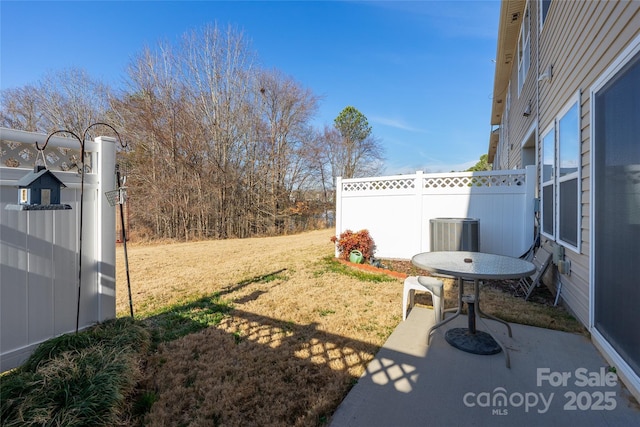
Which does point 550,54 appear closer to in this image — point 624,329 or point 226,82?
point 624,329

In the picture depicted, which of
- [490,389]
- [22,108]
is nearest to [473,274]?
[490,389]

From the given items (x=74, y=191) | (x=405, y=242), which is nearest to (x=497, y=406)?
(x=74, y=191)

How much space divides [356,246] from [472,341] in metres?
3.40

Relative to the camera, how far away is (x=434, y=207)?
5527 millimetres

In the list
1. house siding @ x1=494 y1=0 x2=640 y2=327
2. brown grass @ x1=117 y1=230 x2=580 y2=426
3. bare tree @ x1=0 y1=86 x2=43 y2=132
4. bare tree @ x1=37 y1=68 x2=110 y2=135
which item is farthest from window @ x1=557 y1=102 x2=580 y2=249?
bare tree @ x1=0 y1=86 x2=43 y2=132

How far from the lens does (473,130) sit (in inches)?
633

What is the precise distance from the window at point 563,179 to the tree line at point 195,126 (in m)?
9.83

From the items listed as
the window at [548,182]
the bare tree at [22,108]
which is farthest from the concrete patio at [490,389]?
the bare tree at [22,108]

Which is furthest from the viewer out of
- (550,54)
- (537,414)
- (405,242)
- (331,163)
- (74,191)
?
(331,163)

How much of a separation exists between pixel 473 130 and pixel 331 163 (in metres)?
8.38

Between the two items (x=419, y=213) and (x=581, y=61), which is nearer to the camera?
(x=581, y=61)

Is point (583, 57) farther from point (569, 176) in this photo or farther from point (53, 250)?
point (53, 250)

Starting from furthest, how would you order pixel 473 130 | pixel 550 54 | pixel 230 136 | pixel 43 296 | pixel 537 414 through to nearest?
pixel 473 130 < pixel 230 136 < pixel 550 54 < pixel 43 296 < pixel 537 414

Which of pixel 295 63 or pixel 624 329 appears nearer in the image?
pixel 624 329
